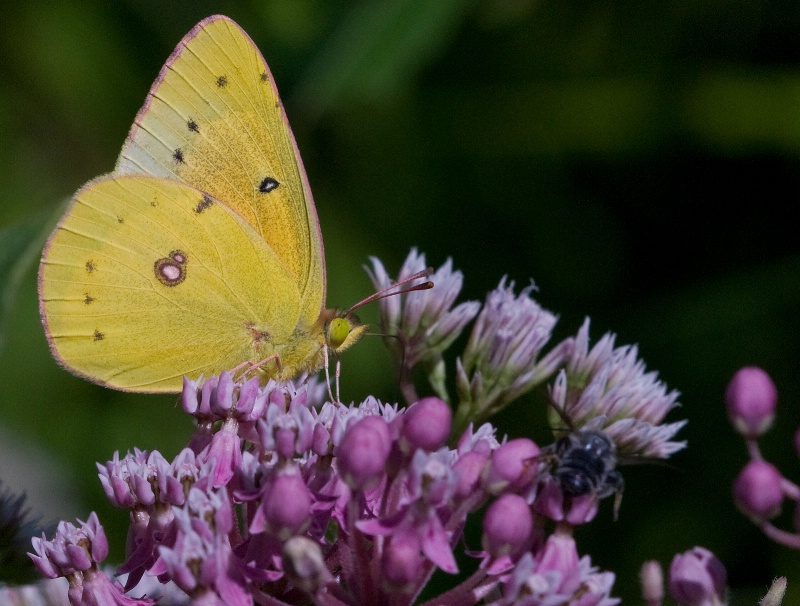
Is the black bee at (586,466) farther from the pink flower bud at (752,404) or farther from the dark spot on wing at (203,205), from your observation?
the dark spot on wing at (203,205)

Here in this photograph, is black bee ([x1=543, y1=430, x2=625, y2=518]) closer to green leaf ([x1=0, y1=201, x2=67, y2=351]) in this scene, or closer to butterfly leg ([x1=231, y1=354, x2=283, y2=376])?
butterfly leg ([x1=231, y1=354, x2=283, y2=376])

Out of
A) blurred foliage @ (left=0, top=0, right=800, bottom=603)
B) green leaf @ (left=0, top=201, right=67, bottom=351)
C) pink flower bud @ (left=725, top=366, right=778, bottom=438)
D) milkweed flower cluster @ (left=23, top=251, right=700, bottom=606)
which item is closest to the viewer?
pink flower bud @ (left=725, top=366, right=778, bottom=438)

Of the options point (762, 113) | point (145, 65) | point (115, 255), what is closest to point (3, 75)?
point (145, 65)

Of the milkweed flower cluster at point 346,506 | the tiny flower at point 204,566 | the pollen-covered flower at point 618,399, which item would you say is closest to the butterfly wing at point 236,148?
the milkweed flower cluster at point 346,506

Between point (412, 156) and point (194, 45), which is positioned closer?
point (194, 45)

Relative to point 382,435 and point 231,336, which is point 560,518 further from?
point 231,336

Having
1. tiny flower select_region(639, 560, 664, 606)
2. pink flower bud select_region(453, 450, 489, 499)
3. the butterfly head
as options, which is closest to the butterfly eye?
the butterfly head
